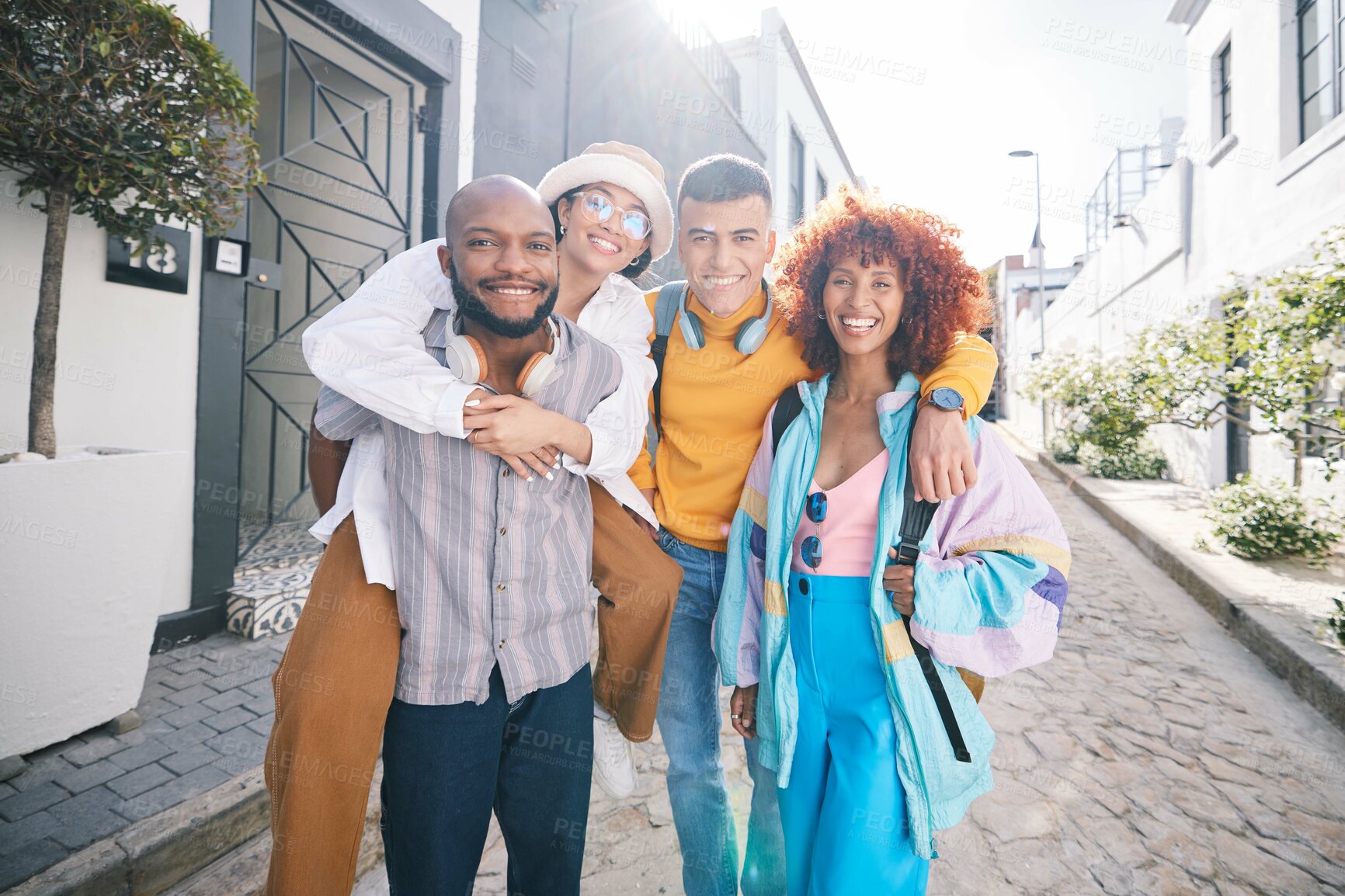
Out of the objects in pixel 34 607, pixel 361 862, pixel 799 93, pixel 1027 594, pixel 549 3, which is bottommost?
pixel 361 862

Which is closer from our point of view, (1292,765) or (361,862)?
(361,862)

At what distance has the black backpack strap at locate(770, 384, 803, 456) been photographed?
6.88ft

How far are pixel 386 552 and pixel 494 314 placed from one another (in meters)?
0.61

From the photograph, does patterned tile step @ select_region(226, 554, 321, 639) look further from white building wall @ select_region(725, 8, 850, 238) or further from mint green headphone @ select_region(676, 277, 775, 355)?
white building wall @ select_region(725, 8, 850, 238)

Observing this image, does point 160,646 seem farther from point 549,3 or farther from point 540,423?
point 549,3

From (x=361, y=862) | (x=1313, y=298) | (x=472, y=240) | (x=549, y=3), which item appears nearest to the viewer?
(x=472, y=240)

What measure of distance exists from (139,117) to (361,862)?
3.06 m

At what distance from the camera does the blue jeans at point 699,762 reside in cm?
227

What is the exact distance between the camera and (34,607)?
2.69 metres

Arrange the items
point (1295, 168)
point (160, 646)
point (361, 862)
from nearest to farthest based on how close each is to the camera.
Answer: point (361, 862) < point (160, 646) < point (1295, 168)

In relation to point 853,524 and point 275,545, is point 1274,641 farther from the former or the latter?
point 275,545

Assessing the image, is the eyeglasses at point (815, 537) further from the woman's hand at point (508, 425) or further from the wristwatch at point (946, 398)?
the woman's hand at point (508, 425)

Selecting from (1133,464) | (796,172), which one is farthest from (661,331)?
(796,172)

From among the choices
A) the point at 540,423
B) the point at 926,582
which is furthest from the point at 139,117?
the point at 926,582
